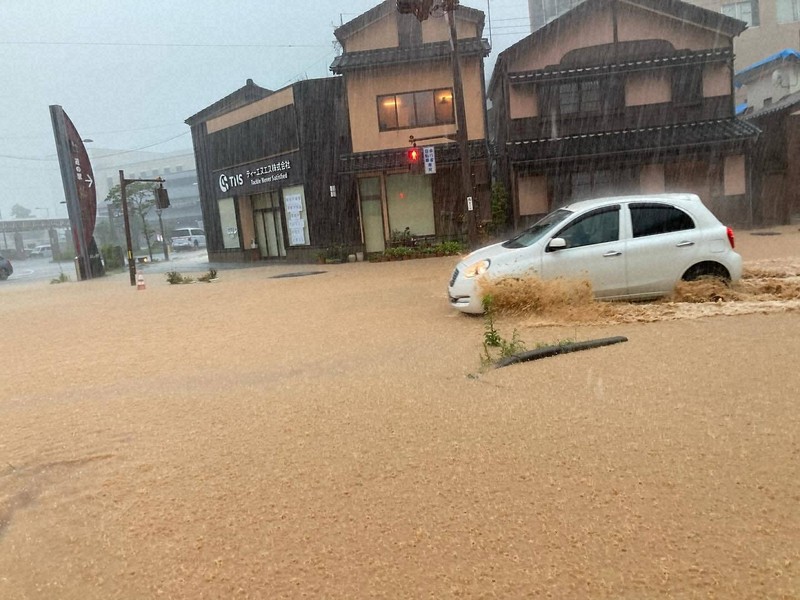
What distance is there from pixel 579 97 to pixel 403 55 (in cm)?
660

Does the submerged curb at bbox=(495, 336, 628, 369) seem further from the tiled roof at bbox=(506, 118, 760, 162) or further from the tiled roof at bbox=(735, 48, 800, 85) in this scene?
the tiled roof at bbox=(735, 48, 800, 85)

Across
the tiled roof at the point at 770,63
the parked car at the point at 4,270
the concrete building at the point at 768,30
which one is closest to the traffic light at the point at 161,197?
the parked car at the point at 4,270

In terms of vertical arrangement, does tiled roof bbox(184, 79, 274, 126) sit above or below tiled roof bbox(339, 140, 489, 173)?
above

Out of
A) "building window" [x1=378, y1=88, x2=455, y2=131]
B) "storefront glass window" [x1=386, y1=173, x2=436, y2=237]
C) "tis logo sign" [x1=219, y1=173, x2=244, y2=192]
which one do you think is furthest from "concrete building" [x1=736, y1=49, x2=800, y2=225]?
"tis logo sign" [x1=219, y1=173, x2=244, y2=192]

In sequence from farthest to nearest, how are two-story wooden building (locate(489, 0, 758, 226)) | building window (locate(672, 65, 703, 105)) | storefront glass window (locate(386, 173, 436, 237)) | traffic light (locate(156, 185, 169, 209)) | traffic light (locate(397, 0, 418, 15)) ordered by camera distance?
1. storefront glass window (locate(386, 173, 436, 237))
2. building window (locate(672, 65, 703, 105))
3. two-story wooden building (locate(489, 0, 758, 226))
4. traffic light (locate(156, 185, 169, 209))
5. traffic light (locate(397, 0, 418, 15))

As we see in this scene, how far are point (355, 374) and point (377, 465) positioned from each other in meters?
2.37

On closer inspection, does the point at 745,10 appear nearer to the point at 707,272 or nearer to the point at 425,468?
the point at 707,272

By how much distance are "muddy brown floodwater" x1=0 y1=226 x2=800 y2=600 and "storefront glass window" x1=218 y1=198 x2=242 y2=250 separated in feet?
75.5

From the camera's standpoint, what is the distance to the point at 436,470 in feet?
12.5

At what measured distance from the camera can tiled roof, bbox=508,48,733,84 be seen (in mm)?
22266

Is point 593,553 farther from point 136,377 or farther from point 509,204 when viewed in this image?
point 509,204

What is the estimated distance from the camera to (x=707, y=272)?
828cm

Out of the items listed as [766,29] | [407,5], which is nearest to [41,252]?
[407,5]

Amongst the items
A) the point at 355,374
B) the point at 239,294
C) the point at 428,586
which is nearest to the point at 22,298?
the point at 239,294
